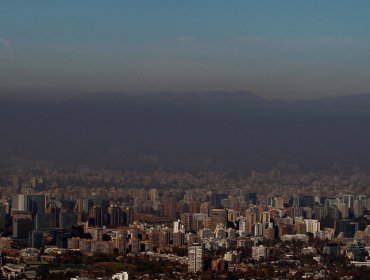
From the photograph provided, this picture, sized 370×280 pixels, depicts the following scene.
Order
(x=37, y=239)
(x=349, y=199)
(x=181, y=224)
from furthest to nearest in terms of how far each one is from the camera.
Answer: (x=349, y=199)
(x=181, y=224)
(x=37, y=239)

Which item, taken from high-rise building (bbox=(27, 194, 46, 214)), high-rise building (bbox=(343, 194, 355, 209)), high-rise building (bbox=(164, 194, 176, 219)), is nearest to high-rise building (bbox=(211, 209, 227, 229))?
high-rise building (bbox=(164, 194, 176, 219))

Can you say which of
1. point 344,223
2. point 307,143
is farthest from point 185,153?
point 344,223

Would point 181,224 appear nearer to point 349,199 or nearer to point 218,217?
point 218,217

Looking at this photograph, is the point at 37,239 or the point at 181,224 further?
the point at 181,224

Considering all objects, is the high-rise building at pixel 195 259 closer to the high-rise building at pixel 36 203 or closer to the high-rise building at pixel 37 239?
the high-rise building at pixel 37 239

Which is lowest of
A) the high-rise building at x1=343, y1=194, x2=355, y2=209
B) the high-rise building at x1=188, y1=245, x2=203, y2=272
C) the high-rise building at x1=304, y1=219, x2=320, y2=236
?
the high-rise building at x1=188, y1=245, x2=203, y2=272

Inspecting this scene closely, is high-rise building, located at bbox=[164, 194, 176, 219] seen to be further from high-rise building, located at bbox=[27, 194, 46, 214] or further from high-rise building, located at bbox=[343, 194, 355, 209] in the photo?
high-rise building, located at bbox=[343, 194, 355, 209]

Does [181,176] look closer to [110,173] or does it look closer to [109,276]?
[110,173]

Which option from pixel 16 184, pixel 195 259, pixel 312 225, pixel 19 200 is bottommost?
pixel 195 259

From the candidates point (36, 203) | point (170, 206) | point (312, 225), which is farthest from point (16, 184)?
point (312, 225)
